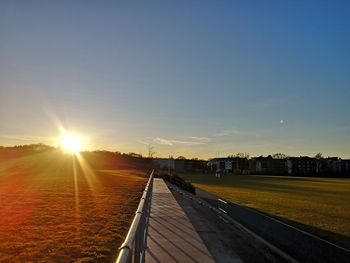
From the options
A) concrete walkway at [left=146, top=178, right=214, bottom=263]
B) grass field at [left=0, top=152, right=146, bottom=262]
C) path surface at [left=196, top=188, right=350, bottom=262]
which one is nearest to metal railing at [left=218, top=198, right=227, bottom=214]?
path surface at [left=196, top=188, right=350, bottom=262]

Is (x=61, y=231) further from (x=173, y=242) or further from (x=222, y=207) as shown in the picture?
(x=222, y=207)

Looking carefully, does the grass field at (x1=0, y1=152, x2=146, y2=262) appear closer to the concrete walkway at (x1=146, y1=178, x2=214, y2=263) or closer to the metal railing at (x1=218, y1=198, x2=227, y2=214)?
the concrete walkway at (x1=146, y1=178, x2=214, y2=263)

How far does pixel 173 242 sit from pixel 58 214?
560cm

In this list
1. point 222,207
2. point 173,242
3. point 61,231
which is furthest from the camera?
point 222,207

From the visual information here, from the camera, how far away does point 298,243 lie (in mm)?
11891

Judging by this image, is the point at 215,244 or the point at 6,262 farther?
the point at 215,244

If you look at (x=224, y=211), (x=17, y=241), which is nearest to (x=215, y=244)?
(x=17, y=241)

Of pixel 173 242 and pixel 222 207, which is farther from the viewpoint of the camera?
pixel 222 207

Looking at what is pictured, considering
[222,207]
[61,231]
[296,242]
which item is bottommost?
[296,242]

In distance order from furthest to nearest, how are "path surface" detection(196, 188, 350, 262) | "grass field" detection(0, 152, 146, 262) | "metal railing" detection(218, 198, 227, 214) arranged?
"metal railing" detection(218, 198, 227, 214) → "path surface" detection(196, 188, 350, 262) → "grass field" detection(0, 152, 146, 262)

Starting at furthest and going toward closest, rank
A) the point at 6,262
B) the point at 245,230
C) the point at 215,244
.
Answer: the point at 245,230
the point at 215,244
the point at 6,262

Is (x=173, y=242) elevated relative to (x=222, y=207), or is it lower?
elevated

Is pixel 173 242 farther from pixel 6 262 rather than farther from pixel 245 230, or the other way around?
pixel 245 230

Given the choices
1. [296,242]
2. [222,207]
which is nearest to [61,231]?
[296,242]
